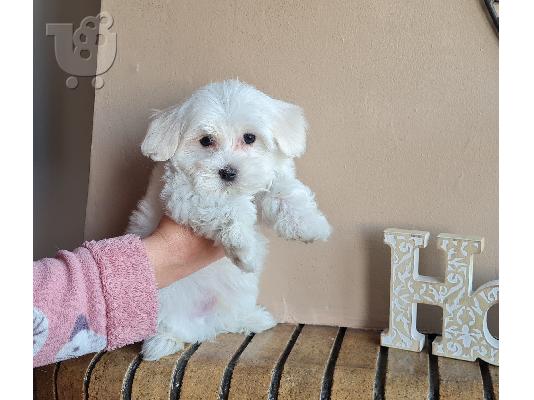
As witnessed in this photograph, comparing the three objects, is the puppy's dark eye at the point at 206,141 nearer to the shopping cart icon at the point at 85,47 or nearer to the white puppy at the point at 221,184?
the white puppy at the point at 221,184

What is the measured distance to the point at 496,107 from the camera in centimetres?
134

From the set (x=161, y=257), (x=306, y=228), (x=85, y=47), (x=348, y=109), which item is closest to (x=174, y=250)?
(x=161, y=257)

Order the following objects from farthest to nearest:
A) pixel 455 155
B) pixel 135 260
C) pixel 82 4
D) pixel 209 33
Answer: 1. pixel 82 4
2. pixel 209 33
3. pixel 455 155
4. pixel 135 260

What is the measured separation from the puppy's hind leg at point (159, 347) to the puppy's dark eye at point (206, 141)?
1.56 ft

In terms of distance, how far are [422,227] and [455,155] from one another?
8.0 inches

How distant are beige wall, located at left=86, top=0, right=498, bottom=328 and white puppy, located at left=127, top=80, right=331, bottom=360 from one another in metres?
0.19

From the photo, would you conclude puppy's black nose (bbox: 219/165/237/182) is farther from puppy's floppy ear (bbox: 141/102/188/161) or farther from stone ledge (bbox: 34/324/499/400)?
stone ledge (bbox: 34/324/499/400)

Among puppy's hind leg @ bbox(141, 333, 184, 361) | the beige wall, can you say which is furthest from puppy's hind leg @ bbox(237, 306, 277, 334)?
puppy's hind leg @ bbox(141, 333, 184, 361)

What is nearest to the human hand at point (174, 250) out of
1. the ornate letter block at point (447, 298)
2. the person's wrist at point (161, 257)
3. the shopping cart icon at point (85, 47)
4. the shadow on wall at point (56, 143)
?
the person's wrist at point (161, 257)

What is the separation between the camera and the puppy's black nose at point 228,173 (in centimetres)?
119

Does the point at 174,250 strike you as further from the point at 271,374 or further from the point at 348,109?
the point at 348,109

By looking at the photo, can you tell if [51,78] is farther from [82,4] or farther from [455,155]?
[455,155]

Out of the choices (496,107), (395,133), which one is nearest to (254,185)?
(395,133)

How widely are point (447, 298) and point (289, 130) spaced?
556 mm
